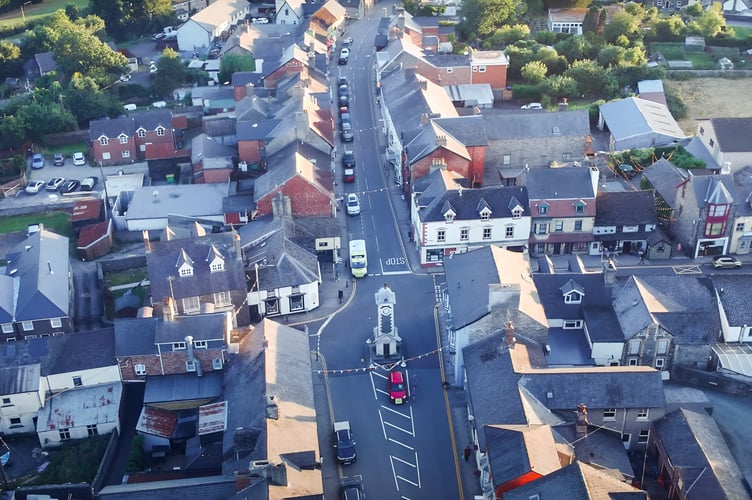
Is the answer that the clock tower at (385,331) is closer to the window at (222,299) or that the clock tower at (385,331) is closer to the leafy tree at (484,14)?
the window at (222,299)

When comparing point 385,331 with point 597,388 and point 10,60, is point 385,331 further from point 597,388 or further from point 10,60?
point 10,60

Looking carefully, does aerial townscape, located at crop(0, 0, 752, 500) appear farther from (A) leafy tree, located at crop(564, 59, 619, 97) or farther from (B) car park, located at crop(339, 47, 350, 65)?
(B) car park, located at crop(339, 47, 350, 65)

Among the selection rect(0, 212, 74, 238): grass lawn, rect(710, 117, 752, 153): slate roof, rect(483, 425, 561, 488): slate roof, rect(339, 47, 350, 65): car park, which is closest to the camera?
rect(483, 425, 561, 488): slate roof

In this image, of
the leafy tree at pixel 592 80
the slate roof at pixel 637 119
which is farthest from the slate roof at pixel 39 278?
the leafy tree at pixel 592 80

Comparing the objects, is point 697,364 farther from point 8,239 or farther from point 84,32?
point 84,32

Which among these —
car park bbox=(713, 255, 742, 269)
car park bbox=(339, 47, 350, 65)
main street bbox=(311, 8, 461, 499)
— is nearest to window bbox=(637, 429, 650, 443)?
main street bbox=(311, 8, 461, 499)

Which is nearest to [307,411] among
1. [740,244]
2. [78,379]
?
[78,379]
